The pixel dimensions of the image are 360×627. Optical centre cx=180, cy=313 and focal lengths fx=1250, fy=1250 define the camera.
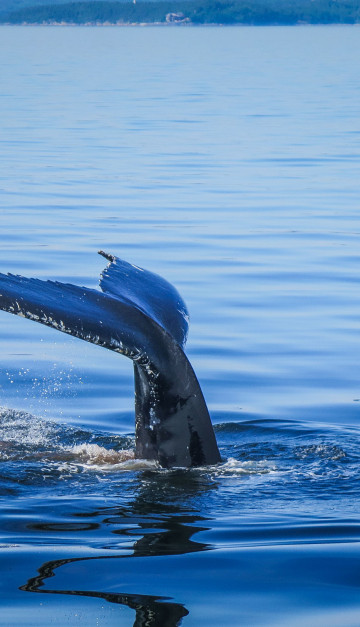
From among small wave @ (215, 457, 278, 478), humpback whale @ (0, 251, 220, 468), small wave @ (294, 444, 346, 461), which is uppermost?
humpback whale @ (0, 251, 220, 468)

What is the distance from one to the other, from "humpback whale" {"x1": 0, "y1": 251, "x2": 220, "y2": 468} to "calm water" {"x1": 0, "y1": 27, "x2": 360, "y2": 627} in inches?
8.8

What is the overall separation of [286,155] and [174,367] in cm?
2213

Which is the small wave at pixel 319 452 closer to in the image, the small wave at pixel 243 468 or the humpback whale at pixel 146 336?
the small wave at pixel 243 468

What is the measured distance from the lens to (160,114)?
39.6 meters

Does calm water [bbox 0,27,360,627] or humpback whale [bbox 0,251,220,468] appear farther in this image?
humpback whale [bbox 0,251,220,468]

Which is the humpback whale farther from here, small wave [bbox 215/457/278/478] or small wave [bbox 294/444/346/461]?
small wave [bbox 294/444/346/461]

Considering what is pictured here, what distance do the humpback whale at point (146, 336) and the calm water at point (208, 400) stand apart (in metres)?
0.22

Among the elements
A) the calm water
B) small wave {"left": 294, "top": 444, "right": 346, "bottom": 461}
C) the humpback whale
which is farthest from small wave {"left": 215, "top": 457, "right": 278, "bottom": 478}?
small wave {"left": 294, "top": 444, "right": 346, "bottom": 461}

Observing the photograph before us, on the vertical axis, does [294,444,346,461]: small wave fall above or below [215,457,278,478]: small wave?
above

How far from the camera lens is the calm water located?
18.6 feet

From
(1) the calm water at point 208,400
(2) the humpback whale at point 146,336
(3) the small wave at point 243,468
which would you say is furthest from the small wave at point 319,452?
(2) the humpback whale at point 146,336

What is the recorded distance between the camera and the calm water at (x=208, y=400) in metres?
5.66

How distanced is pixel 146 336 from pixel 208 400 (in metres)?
3.51

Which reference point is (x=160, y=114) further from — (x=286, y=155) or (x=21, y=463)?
(x=21, y=463)
